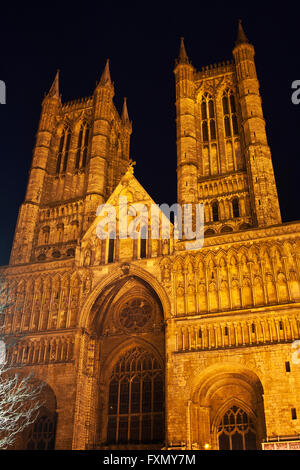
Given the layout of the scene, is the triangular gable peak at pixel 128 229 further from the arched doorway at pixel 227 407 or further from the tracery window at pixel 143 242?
the arched doorway at pixel 227 407

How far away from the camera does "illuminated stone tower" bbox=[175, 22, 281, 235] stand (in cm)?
2988

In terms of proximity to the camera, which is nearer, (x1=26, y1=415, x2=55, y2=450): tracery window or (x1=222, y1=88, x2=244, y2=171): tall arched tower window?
(x1=26, y1=415, x2=55, y2=450): tracery window

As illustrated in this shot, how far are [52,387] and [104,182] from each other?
53.4ft

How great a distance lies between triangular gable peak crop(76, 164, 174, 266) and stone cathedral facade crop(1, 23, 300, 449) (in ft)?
0.37

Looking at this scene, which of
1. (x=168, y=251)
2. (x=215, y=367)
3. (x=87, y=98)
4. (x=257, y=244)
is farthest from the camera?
(x=87, y=98)

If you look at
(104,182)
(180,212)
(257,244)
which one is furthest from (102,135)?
(257,244)

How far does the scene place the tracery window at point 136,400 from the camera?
940 inches

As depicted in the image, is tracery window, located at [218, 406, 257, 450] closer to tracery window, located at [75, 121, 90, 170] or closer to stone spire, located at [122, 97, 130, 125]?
tracery window, located at [75, 121, 90, 170]

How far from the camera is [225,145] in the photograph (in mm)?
34062

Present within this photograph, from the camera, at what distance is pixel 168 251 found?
2589cm

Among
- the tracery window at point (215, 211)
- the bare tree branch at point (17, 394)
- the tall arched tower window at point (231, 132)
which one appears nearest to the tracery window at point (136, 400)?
the bare tree branch at point (17, 394)

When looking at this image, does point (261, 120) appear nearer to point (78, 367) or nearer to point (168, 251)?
point (168, 251)

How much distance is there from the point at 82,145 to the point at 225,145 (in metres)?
12.2

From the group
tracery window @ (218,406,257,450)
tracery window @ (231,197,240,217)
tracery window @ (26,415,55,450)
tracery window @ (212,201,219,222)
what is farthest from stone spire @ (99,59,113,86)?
tracery window @ (218,406,257,450)
